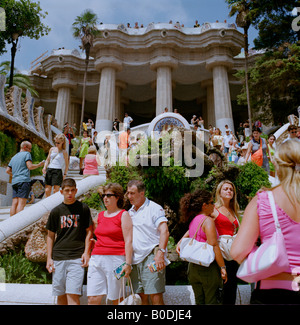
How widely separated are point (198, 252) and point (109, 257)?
0.95 m

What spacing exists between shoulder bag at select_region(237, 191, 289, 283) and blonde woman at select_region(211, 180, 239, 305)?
135cm

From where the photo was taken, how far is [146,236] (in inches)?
126

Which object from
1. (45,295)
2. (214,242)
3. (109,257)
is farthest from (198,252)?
(45,295)

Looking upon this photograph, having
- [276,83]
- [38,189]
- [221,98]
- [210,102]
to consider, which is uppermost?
[210,102]

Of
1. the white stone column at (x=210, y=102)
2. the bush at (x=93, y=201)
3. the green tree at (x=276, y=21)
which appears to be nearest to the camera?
the bush at (x=93, y=201)

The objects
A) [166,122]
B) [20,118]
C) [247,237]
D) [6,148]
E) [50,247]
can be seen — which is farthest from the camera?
Answer: [166,122]

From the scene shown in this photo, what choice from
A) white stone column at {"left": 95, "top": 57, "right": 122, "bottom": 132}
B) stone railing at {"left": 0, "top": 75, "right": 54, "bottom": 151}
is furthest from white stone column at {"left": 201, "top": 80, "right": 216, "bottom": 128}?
stone railing at {"left": 0, "top": 75, "right": 54, "bottom": 151}

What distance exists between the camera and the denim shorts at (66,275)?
124 inches

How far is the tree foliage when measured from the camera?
1617 cm

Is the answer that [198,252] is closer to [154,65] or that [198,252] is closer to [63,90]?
[154,65]

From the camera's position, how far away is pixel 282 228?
175cm

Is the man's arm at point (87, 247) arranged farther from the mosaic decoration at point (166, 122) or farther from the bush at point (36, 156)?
the mosaic decoration at point (166, 122)

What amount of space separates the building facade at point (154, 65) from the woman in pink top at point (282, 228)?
23.3 m

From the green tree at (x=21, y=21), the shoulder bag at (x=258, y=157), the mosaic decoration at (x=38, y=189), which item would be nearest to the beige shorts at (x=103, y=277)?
the shoulder bag at (x=258, y=157)
